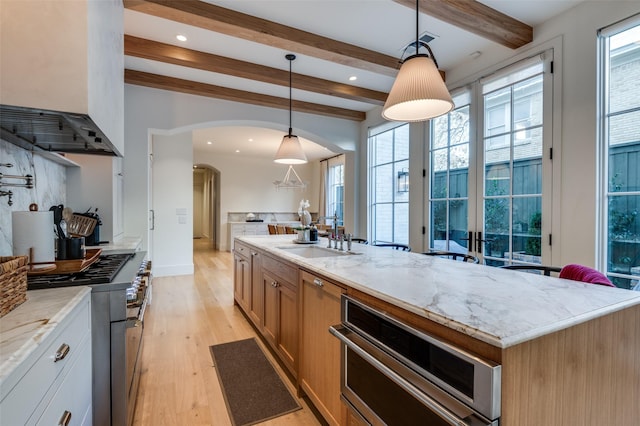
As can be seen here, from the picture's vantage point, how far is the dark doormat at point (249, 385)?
186cm

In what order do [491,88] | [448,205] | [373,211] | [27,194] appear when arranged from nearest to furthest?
[27,194] < [491,88] < [448,205] < [373,211]

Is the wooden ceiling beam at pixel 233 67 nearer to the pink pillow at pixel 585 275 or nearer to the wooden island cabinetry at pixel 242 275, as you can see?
the wooden island cabinetry at pixel 242 275

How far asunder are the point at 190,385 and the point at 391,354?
173 cm

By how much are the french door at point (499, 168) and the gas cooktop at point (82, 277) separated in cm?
333

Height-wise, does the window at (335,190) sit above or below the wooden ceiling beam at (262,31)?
below

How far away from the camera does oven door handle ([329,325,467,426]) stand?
84 cm

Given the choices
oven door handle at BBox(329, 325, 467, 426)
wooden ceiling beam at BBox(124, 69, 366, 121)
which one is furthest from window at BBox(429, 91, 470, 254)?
oven door handle at BBox(329, 325, 467, 426)

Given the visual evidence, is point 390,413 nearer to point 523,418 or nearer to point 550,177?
point 523,418

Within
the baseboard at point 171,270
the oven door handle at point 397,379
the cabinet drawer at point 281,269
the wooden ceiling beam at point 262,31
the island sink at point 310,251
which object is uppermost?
the wooden ceiling beam at point 262,31

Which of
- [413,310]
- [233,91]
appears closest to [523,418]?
[413,310]

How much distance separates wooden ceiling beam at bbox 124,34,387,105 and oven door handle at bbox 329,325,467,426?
10.2 ft

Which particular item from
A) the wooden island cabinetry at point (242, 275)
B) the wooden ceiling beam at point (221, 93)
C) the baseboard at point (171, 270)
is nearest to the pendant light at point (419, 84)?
the wooden island cabinetry at point (242, 275)

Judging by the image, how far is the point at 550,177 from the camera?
270 centimetres

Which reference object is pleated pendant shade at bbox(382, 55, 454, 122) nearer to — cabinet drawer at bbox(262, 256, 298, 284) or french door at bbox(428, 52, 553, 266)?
cabinet drawer at bbox(262, 256, 298, 284)
